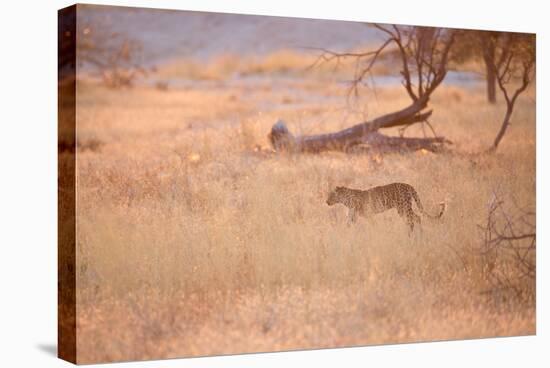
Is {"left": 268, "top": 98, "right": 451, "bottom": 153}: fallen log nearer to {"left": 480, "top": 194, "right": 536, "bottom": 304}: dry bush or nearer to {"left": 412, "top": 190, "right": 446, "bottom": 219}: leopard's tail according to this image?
{"left": 412, "top": 190, "right": 446, "bottom": 219}: leopard's tail

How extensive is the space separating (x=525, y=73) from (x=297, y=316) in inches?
128

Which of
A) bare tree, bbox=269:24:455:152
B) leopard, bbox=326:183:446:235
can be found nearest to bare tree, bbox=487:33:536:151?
bare tree, bbox=269:24:455:152

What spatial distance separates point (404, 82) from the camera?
431 inches

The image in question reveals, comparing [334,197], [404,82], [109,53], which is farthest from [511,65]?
[109,53]

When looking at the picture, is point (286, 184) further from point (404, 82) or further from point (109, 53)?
point (109, 53)

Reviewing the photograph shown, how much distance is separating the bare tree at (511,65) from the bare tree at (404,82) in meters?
0.53

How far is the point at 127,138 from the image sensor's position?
9797 mm

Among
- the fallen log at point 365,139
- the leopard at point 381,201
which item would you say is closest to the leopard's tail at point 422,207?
the leopard at point 381,201

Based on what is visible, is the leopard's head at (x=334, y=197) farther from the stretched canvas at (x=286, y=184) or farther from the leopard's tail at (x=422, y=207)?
the leopard's tail at (x=422, y=207)

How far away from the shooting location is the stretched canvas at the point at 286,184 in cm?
967

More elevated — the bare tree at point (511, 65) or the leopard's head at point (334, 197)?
the bare tree at point (511, 65)

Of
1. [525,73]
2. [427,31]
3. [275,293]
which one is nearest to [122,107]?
[275,293]

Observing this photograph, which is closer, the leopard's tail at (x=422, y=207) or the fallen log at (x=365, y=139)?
the fallen log at (x=365, y=139)

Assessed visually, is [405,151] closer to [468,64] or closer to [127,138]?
[468,64]
